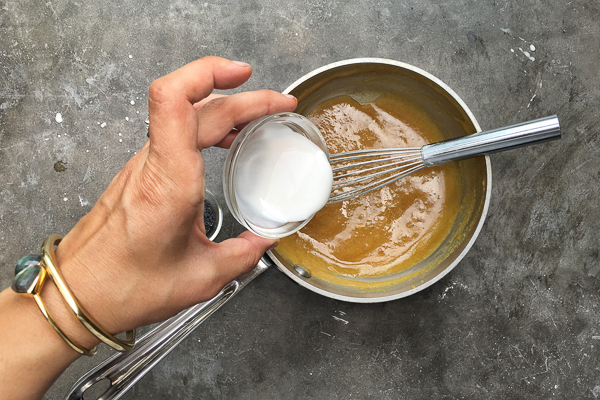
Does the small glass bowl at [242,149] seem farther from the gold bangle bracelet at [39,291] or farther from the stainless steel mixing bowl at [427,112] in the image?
the gold bangle bracelet at [39,291]

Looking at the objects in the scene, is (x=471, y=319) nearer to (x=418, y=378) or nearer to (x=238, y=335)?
(x=418, y=378)

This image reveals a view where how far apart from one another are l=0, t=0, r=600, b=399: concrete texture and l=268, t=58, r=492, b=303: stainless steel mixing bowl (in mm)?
103

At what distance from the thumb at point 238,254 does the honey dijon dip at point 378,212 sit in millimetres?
161

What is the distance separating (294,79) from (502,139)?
0.42 meters

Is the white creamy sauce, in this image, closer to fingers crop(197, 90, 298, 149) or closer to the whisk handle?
fingers crop(197, 90, 298, 149)

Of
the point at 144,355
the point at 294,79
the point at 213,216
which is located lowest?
the point at 144,355

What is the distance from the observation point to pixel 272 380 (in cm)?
85

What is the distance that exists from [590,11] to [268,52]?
26.8 inches

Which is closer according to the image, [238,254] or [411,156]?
[238,254]

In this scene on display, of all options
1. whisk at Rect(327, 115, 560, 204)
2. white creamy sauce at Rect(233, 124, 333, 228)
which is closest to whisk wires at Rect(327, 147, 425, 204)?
whisk at Rect(327, 115, 560, 204)

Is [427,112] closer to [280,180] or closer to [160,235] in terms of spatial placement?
[280,180]

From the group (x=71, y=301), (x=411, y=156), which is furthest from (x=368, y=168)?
(x=71, y=301)

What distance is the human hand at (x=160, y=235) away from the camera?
1.55 feet

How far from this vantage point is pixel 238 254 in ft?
1.90
